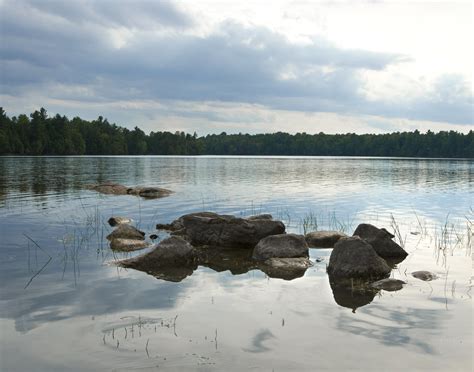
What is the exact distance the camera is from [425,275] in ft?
44.6

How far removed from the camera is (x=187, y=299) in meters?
11.1

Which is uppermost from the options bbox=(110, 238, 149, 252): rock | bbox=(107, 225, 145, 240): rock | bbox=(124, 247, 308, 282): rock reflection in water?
bbox=(107, 225, 145, 240): rock

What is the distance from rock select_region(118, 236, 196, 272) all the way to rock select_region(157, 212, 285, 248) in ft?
11.1

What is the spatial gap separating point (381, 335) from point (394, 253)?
8.24m

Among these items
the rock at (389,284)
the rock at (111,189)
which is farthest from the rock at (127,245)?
the rock at (111,189)

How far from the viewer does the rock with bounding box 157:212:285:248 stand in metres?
18.3

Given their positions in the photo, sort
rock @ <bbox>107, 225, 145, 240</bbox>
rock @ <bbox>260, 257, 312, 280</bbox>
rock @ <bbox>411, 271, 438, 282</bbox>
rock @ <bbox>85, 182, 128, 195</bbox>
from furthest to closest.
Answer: rock @ <bbox>85, 182, 128, 195</bbox>
rock @ <bbox>107, 225, 145, 240</bbox>
rock @ <bbox>260, 257, 312, 280</bbox>
rock @ <bbox>411, 271, 438, 282</bbox>

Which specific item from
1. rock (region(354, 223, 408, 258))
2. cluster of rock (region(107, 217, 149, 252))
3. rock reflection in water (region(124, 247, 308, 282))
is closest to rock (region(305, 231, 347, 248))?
rock (region(354, 223, 408, 258))

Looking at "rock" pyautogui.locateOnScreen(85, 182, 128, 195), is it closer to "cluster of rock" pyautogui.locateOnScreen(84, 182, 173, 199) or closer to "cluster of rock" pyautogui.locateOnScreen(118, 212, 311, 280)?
"cluster of rock" pyautogui.locateOnScreen(84, 182, 173, 199)

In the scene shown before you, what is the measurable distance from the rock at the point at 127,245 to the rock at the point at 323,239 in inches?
260

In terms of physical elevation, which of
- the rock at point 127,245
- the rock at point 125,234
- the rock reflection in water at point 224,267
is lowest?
the rock reflection in water at point 224,267

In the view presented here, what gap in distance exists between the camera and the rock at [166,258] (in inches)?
562

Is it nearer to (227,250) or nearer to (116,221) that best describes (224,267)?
(227,250)

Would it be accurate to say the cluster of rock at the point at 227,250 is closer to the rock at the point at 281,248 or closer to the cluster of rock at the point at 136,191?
the rock at the point at 281,248
